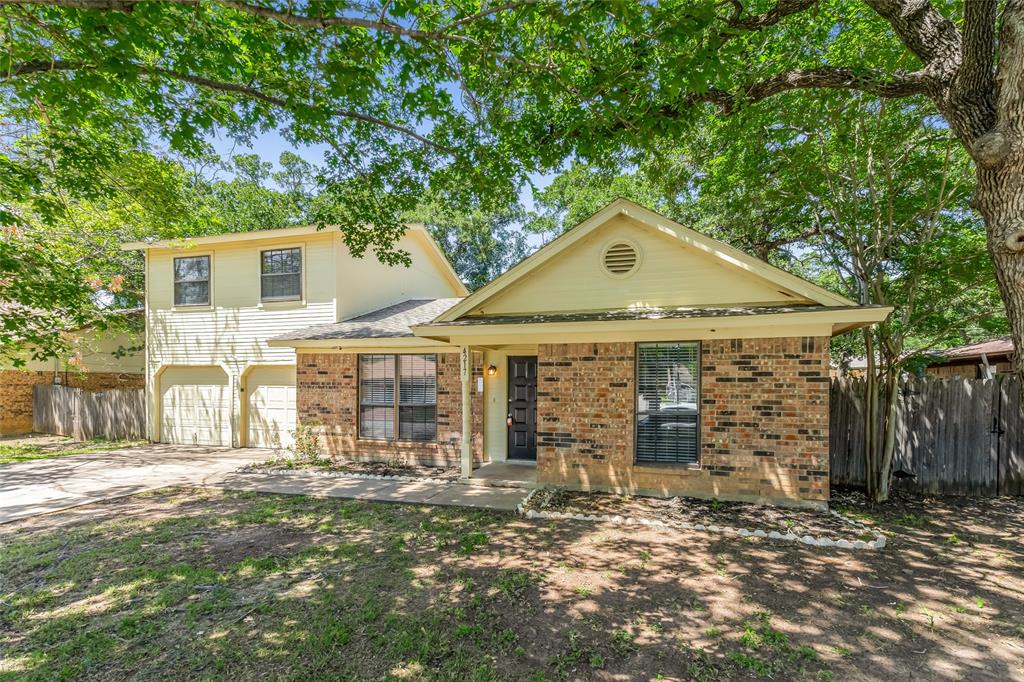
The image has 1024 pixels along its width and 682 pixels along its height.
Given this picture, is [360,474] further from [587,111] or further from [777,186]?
[777,186]

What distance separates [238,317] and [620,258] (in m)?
10.2

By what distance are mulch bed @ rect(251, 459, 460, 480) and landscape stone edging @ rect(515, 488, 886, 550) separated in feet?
9.20

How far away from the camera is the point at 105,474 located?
912 cm

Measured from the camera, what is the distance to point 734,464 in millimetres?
6910

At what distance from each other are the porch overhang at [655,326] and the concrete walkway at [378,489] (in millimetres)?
2580

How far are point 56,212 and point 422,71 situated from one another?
6.60m

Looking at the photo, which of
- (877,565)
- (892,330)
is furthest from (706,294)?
(877,565)

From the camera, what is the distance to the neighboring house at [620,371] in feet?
22.0

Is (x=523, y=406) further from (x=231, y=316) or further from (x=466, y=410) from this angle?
(x=231, y=316)

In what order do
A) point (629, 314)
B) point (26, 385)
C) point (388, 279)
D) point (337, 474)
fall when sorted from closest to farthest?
point (629, 314)
point (337, 474)
point (388, 279)
point (26, 385)

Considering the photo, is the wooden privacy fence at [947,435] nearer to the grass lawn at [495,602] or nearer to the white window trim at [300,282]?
the grass lawn at [495,602]

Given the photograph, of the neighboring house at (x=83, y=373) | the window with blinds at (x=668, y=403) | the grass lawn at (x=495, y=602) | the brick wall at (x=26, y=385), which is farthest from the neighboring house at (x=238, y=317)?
the window with blinds at (x=668, y=403)

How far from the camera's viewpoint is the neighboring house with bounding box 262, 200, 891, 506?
6711 mm

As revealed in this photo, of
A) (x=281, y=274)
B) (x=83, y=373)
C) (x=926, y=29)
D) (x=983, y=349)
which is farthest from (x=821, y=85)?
(x=83, y=373)
